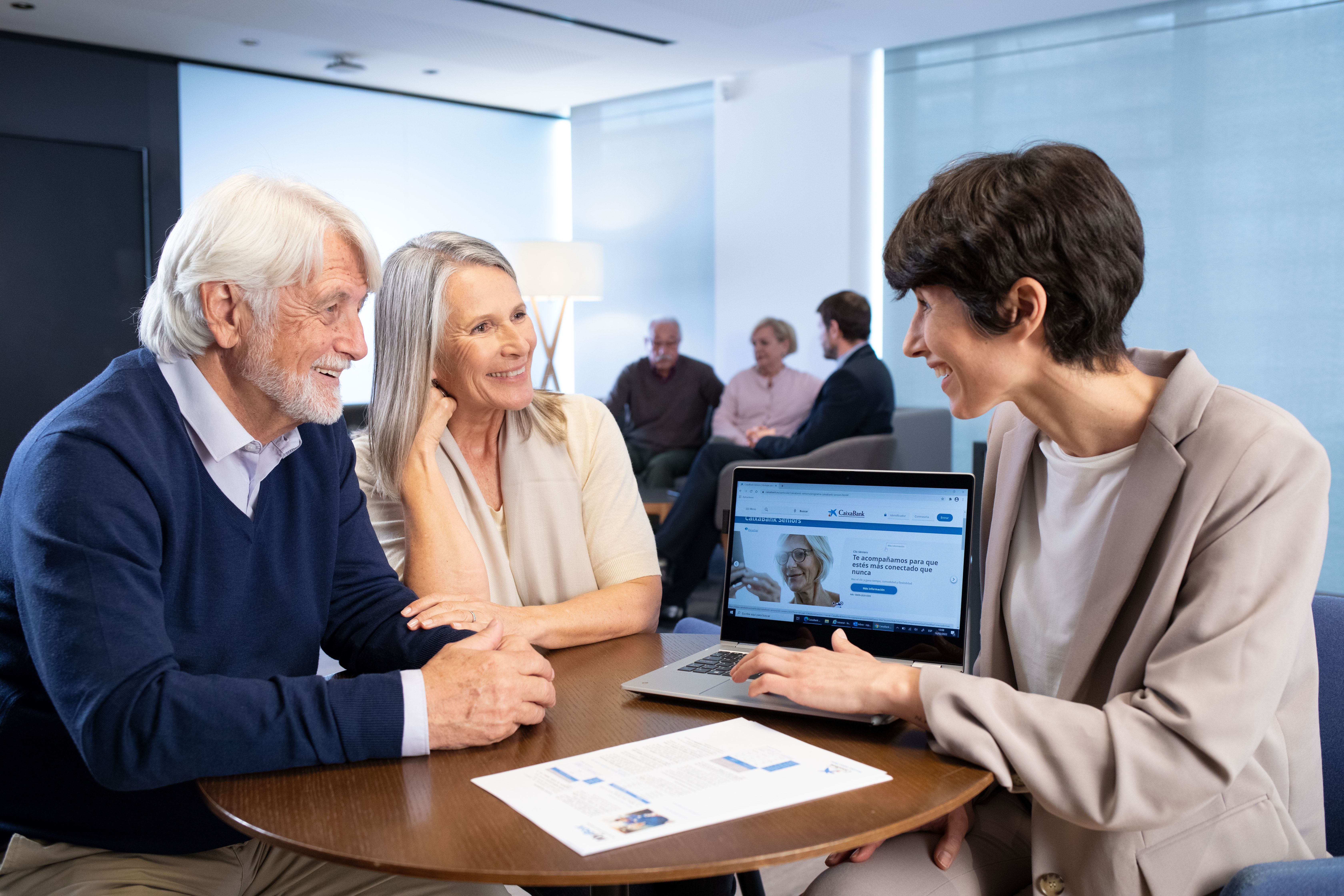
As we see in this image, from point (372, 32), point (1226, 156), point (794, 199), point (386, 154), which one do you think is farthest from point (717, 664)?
point (386, 154)

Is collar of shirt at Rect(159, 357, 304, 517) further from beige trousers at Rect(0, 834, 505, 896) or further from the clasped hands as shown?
Answer: the clasped hands

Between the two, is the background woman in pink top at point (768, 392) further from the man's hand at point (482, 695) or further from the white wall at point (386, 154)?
the man's hand at point (482, 695)

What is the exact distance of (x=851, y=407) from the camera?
502cm

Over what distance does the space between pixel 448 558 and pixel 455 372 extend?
0.36 metres

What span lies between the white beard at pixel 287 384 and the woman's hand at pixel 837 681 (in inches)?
26.5

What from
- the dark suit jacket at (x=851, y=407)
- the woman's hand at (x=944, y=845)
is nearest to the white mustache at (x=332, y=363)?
the woman's hand at (x=944, y=845)

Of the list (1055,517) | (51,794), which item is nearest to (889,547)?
(1055,517)

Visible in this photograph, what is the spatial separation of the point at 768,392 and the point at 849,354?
0.99 meters

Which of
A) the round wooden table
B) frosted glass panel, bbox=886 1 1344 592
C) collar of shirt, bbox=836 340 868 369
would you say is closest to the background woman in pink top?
collar of shirt, bbox=836 340 868 369

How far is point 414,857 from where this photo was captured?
92 cm

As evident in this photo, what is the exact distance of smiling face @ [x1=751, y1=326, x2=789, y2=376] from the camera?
6.26 meters

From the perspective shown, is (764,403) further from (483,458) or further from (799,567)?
(799,567)

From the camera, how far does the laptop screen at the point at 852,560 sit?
1.39 metres

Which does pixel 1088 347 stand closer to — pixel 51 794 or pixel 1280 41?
pixel 51 794
